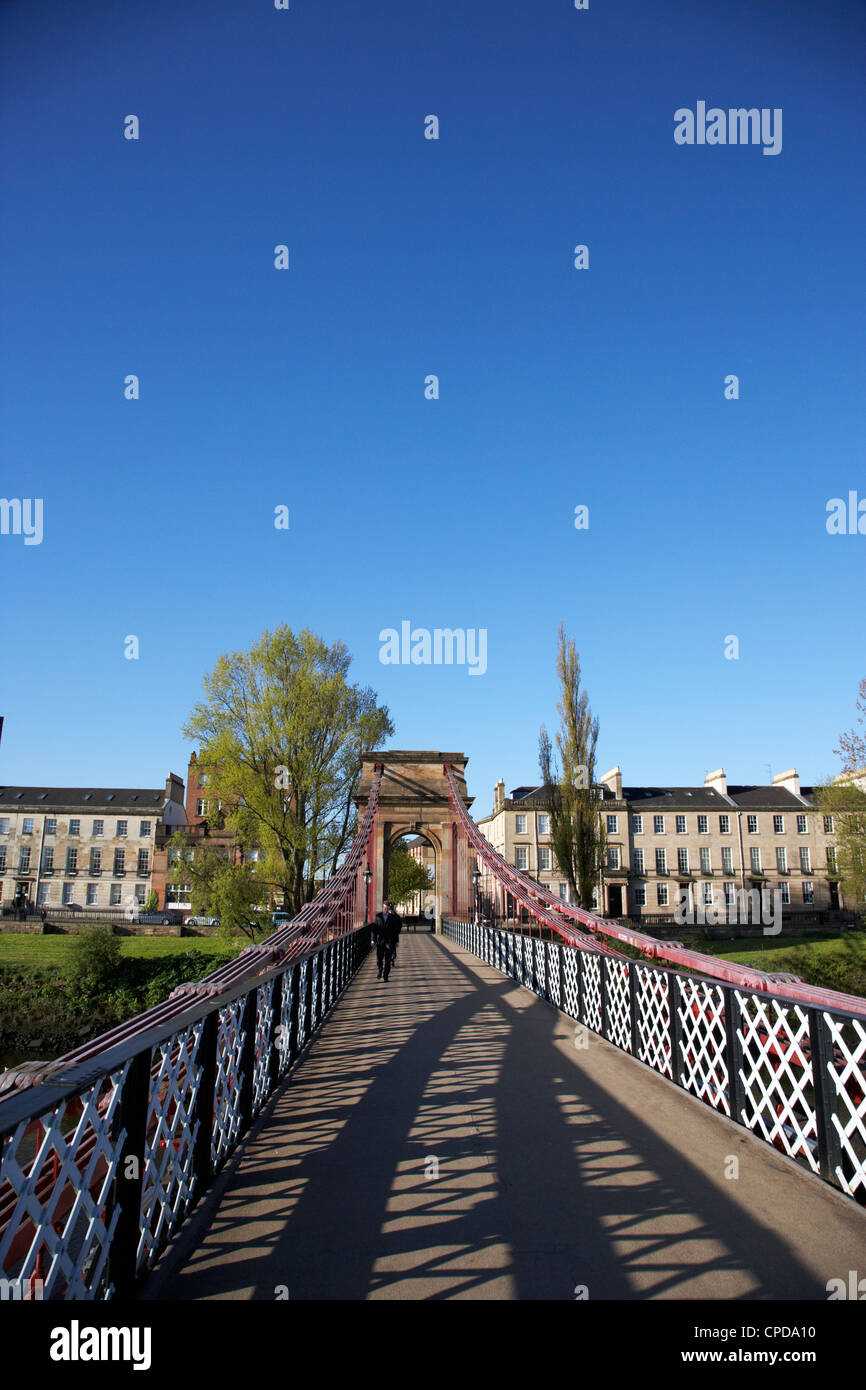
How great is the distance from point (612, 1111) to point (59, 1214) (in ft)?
15.2

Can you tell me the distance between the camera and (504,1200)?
464 centimetres

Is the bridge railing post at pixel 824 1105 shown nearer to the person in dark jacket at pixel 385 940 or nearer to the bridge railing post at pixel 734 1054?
the bridge railing post at pixel 734 1054

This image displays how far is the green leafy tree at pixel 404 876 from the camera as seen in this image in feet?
207

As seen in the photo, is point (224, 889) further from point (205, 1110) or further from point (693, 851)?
point (693, 851)

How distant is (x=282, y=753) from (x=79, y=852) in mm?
40819

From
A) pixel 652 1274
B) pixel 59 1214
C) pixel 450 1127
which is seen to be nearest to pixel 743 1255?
pixel 652 1274

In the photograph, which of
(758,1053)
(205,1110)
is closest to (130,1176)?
(205,1110)

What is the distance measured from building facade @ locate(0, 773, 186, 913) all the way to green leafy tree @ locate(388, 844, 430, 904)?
17.1m

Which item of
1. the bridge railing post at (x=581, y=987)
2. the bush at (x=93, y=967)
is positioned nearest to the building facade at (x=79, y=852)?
the bush at (x=93, y=967)

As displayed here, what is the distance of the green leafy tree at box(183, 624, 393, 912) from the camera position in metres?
27.0

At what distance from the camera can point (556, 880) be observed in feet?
185

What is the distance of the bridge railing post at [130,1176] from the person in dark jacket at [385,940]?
44.6 ft

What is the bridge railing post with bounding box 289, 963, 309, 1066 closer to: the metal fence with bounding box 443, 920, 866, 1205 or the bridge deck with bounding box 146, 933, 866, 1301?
the bridge deck with bounding box 146, 933, 866, 1301

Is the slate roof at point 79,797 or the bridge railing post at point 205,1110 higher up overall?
the slate roof at point 79,797
